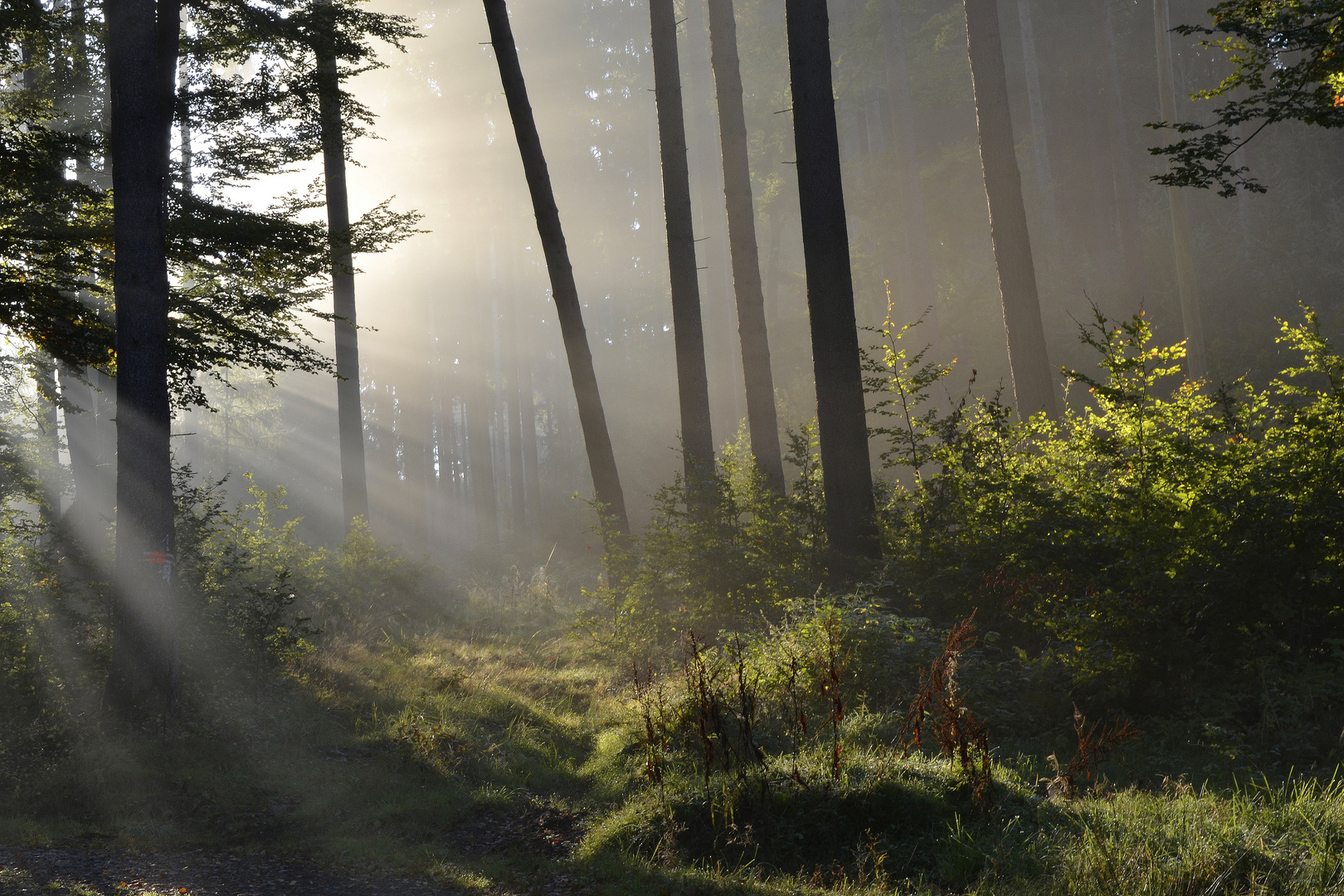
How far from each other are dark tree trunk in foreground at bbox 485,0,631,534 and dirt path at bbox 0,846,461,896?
7423mm

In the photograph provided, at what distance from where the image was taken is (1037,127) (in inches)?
1039

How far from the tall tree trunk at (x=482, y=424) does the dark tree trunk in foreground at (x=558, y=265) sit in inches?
1122

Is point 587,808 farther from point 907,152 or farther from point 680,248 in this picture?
point 907,152

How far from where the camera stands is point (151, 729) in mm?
6867

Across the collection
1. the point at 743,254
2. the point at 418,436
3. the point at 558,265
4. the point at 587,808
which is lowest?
the point at 587,808

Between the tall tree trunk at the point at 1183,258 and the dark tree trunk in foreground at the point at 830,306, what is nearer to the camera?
the dark tree trunk in foreground at the point at 830,306

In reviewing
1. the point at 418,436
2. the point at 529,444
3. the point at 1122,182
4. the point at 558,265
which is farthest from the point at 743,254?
the point at 418,436

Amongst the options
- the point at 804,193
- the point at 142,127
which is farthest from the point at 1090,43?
the point at 142,127

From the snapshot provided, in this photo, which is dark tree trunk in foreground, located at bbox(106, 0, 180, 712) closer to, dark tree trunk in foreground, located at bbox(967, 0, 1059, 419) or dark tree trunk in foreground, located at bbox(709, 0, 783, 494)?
dark tree trunk in foreground, located at bbox(709, 0, 783, 494)

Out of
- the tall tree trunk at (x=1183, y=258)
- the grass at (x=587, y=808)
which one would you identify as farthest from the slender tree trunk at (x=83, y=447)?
the tall tree trunk at (x=1183, y=258)

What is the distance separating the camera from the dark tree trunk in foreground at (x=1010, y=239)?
465 inches

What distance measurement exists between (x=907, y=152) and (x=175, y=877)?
27255mm

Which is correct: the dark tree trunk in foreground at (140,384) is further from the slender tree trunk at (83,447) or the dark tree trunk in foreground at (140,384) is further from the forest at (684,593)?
the slender tree trunk at (83,447)

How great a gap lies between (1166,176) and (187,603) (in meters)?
10.6
